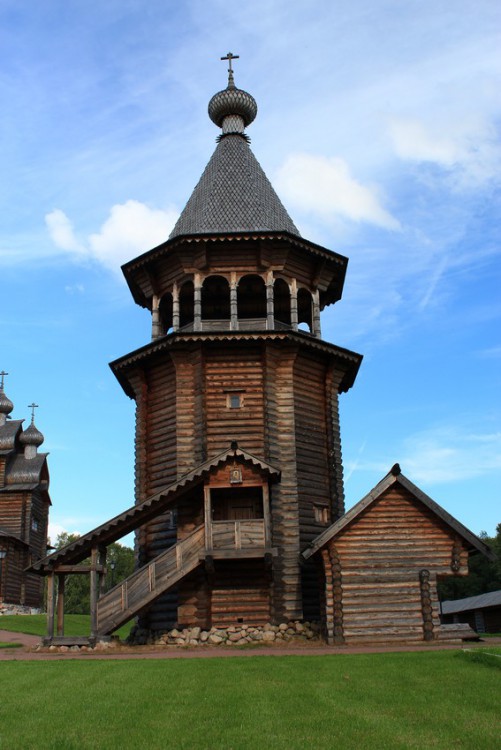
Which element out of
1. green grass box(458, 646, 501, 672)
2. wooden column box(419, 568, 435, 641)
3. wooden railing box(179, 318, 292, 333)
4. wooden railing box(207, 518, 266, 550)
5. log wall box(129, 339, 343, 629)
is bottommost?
green grass box(458, 646, 501, 672)

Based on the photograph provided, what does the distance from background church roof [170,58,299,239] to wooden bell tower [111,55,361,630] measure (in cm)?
8

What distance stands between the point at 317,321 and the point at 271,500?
265 inches

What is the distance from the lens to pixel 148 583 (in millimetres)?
19812

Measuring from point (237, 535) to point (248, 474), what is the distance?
164 cm

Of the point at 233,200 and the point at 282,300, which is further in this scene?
the point at 282,300

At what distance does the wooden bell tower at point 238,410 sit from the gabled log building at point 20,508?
2192 cm

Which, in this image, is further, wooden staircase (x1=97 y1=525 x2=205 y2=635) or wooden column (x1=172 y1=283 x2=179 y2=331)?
wooden column (x1=172 y1=283 x2=179 y2=331)

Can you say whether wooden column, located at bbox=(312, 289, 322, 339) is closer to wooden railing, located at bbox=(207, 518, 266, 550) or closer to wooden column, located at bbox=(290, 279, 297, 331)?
wooden column, located at bbox=(290, 279, 297, 331)

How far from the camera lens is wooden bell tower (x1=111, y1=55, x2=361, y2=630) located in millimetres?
20688

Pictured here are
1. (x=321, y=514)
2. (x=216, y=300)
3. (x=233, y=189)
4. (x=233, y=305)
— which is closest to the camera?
(x=321, y=514)

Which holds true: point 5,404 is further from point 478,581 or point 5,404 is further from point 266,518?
point 478,581

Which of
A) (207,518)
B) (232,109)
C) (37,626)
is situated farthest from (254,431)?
(37,626)

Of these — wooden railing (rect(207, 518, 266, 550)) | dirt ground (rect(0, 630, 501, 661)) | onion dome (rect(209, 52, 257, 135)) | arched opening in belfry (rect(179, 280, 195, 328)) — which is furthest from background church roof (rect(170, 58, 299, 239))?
dirt ground (rect(0, 630, 501, 661))

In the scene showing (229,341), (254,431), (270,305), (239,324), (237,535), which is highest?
(270,305)
